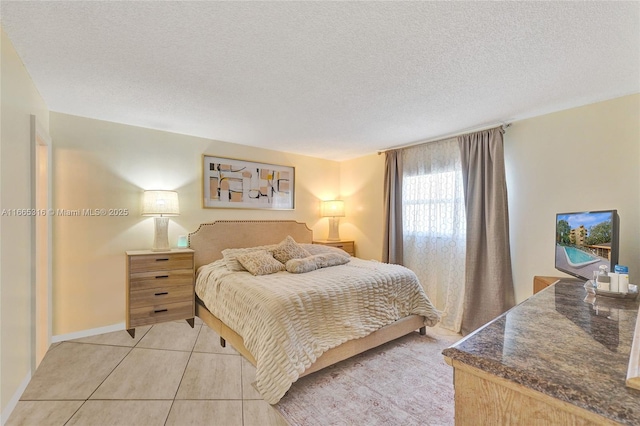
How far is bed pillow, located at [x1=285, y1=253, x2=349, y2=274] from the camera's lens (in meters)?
3.15

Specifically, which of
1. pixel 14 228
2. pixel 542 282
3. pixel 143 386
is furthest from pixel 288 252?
pixel 542 282

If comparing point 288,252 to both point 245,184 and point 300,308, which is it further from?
point 300,308

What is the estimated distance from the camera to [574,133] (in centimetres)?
274

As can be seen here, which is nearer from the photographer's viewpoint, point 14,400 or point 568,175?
point 14,400

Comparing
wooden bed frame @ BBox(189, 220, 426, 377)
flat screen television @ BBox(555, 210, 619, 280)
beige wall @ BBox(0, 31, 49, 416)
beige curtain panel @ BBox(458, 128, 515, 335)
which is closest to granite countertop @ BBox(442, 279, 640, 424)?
flat screen television @ BBox(555, 210, 619, 280)

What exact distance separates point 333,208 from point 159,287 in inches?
108

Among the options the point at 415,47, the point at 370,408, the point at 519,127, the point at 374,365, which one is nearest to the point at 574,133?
the point at 519,127

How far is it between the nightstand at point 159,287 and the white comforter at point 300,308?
0.63 feet

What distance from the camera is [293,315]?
2.19 meters

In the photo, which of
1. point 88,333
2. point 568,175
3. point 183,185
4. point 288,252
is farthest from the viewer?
point 183,185

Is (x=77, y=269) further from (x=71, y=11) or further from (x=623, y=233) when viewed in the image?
(x=623, y=233)

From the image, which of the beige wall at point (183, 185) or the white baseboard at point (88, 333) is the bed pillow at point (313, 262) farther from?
the white baseboard at point (88, 333)

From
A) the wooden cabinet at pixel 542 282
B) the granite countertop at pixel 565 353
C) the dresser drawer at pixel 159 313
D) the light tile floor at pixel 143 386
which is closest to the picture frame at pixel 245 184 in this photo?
the dresser drawer at pixel 159 313

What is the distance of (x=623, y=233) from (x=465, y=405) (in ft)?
8.88
